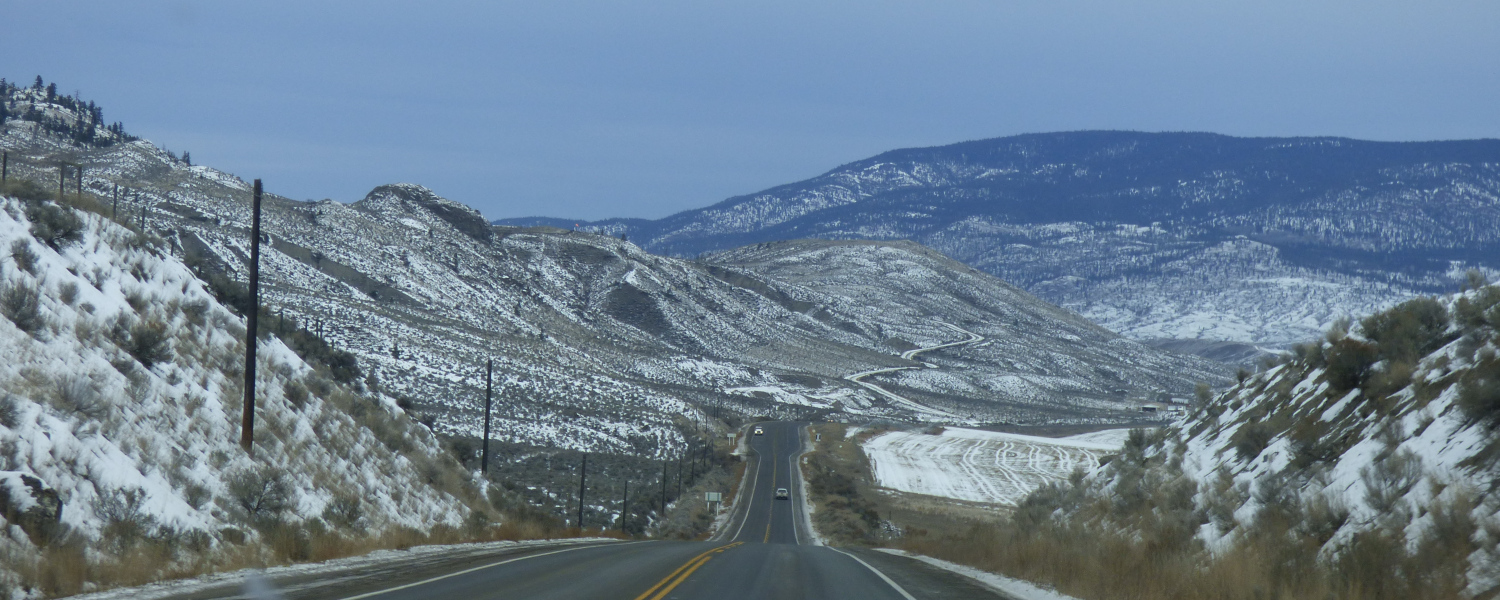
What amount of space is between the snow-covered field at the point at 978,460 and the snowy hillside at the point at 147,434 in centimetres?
4841

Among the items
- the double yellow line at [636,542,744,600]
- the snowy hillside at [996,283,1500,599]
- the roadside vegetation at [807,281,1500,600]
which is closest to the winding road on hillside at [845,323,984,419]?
the roadside vegetation at [807,281,1500,600]

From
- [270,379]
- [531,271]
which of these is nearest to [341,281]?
[531,271]

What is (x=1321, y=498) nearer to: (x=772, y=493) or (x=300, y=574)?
(x=300, y=574)

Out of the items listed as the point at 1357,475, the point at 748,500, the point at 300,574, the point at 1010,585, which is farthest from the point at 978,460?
the point at 300,574

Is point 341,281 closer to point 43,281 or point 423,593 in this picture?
point 43,281

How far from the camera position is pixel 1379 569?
9.82 m

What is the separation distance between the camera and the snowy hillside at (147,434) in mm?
13133

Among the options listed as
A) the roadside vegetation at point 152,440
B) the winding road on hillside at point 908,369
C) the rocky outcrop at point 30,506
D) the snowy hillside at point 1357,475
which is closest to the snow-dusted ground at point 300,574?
the roadside vegetation at point 152,440

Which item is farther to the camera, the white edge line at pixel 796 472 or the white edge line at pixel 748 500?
the white edge line at pixel 748 500

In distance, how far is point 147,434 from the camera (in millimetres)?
16812

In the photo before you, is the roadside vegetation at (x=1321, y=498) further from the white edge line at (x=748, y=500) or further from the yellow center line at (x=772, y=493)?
the white edge line at (x=748, y=500)

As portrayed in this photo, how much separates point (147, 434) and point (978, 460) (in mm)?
80805

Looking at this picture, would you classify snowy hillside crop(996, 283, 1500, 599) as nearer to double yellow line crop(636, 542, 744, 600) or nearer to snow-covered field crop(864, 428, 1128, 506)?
double yellow line crop(636, 542, 744, 600)

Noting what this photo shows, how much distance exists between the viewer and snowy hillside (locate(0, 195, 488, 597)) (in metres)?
13.1
